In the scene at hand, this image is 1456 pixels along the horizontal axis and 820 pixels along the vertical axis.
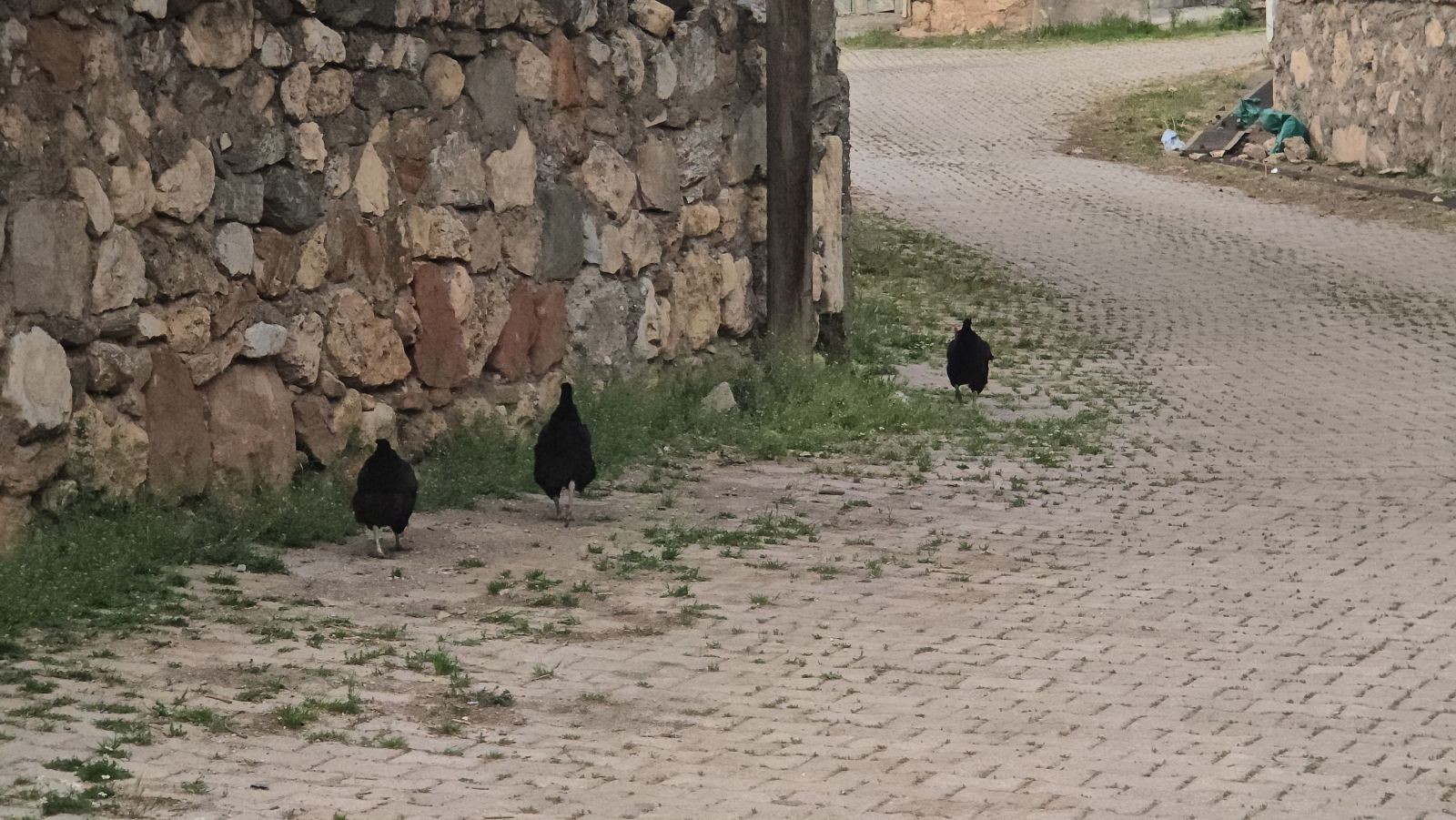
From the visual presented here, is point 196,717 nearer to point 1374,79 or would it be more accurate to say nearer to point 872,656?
point 872,656

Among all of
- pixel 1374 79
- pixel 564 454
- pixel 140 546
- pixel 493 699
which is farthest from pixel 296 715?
pixel 1374 79

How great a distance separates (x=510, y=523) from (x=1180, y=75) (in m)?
21.8

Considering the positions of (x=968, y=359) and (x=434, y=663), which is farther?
(x=968, y=359)

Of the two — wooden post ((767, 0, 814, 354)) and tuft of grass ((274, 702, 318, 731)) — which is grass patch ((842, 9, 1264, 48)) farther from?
tuft of grass ((274, 702, 318, 731))

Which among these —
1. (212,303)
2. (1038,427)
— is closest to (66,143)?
(212,303)

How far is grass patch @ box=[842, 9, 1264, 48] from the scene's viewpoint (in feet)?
113

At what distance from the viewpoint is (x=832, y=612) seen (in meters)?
7.43

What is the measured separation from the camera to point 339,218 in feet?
28.4

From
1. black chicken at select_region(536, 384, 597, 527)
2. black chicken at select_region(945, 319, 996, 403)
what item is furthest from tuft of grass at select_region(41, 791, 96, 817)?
black chicken at select_region(945, 319, 996, 403)

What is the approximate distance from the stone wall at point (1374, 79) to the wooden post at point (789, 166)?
10.7 meters

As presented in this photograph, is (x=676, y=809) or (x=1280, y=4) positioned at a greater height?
(x=1280, y=4)

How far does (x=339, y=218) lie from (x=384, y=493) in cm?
147

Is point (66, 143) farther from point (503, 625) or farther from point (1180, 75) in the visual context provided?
point (1180, 75)

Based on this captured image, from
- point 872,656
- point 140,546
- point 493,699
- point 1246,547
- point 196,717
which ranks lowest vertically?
point 1246,547
